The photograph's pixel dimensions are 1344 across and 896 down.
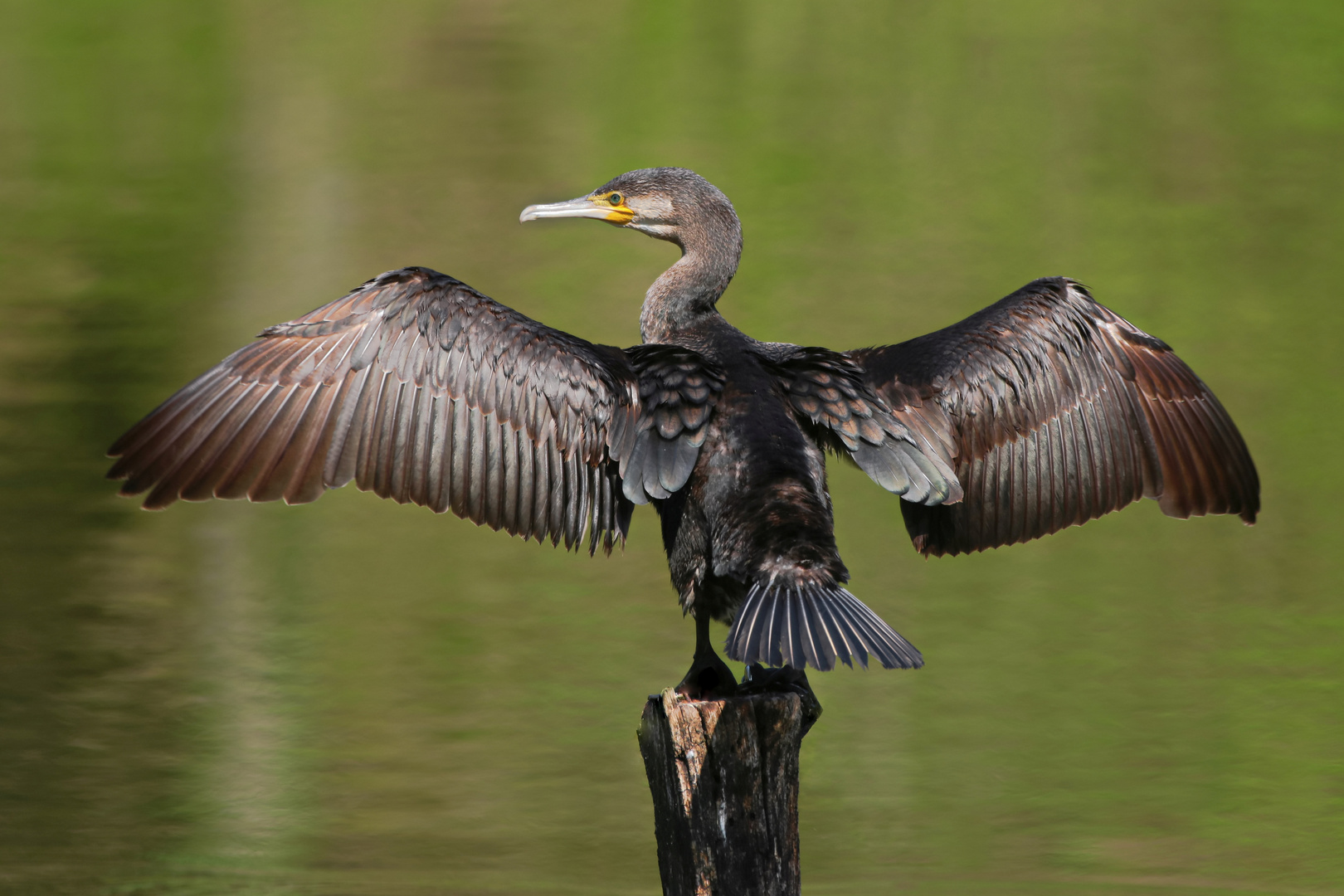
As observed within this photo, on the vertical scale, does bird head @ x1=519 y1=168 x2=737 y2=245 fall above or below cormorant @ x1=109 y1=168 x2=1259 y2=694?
above

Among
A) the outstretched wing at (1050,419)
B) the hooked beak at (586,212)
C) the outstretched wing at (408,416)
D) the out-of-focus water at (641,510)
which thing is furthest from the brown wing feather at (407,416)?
the out-of-focus water at (641,510)

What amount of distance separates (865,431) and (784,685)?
2.76 feet

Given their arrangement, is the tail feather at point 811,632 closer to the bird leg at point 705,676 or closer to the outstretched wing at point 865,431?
the bird leg at point 705,676

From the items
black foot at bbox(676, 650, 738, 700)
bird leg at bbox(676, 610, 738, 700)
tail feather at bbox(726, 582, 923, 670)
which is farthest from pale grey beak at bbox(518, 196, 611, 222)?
tail feather at bbox(726, 582, 923, 670)

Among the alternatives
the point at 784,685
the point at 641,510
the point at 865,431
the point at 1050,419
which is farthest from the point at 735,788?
the point at 641,510

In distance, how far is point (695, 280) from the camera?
6574 millimetres

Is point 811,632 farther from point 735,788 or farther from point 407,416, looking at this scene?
point 407,416

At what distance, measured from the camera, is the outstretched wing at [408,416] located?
18.4 feet

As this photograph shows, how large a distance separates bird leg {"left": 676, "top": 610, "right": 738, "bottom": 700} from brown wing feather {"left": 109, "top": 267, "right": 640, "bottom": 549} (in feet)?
1.73

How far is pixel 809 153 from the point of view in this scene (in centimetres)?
1934

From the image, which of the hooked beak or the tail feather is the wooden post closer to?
the tail feather

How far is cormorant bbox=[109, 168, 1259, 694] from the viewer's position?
560cm

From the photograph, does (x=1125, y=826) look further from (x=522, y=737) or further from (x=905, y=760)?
(x=522, y=737)

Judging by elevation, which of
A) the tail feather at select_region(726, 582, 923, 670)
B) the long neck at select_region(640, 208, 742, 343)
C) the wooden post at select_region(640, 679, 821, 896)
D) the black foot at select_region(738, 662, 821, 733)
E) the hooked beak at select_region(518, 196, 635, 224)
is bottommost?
the wooden post at select_region(640, 679, 821, 896)
